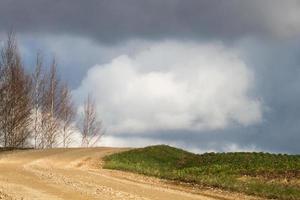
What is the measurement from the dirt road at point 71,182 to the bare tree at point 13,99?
668 inches

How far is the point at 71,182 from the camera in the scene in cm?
3017

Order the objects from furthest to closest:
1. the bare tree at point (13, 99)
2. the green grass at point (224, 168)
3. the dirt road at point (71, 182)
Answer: the bare tree at point (13, 99) < the green grass at point (224, 168) < the dirt road at point (71, 182)

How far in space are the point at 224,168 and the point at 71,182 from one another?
1396cm

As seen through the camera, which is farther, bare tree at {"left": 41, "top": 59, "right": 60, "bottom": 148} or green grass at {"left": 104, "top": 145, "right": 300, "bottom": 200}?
bare tree at {"left": 41, "top": 59, "right": 60, "bottom": 148}

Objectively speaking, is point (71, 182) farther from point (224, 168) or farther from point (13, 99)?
point (13, 99)

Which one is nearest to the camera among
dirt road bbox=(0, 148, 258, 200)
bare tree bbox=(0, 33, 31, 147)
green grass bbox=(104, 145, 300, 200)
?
dirt road bbox=(0, 148, 258, 200)

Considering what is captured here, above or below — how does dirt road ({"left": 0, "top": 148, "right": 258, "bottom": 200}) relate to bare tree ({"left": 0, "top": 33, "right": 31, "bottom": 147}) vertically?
below

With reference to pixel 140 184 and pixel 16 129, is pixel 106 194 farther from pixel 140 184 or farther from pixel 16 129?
pixel 16 129

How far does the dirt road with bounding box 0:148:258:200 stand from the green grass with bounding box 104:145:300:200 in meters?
→ 2.46

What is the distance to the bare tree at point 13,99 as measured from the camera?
63250 mm

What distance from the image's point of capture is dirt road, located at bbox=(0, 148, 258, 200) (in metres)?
25.3

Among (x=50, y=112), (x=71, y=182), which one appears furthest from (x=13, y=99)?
(x=71, y=182)

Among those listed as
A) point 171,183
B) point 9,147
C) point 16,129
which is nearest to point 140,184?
point 171,183

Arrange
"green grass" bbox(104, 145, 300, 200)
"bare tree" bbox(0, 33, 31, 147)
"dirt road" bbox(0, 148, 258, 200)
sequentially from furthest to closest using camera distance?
1. "bare tree" bbox(0, 33, 31, 147)
2. "green grass" bbox(104, 145, 300, 200)
3. "dirt road" bbox(0, 148, 258, 200)
